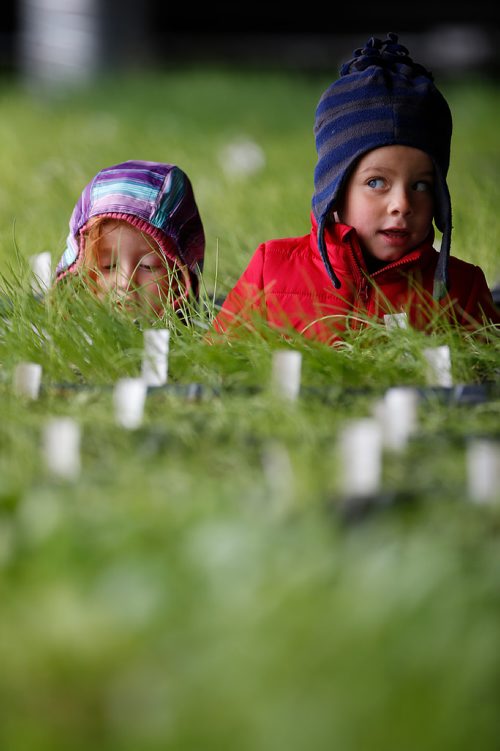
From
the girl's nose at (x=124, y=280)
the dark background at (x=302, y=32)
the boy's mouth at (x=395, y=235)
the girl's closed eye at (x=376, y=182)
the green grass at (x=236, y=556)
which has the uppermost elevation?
the dark background at (x=302, y=32)

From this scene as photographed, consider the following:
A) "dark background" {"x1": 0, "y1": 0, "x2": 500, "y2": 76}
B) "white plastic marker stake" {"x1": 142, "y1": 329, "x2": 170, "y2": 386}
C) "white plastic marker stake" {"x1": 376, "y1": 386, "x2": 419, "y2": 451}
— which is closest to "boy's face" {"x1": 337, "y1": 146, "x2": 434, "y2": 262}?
"white plastic marker stake" {"x1": 142, "y1": 329, "x2": 170, "y2": 386}

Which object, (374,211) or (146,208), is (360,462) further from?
(146,208)

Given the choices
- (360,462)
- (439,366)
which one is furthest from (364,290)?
(360,462)

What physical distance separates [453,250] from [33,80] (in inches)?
263

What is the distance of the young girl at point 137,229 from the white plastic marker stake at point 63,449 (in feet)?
2.44

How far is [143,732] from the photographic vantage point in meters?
0.81

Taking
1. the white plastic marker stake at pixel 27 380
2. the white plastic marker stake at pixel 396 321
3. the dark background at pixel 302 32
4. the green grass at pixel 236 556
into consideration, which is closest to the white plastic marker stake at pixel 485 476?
the green grass at pixel 236 556

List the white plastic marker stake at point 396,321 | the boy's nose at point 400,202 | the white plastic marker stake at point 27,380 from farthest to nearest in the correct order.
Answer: the boy's nose at point 400,202 → the white plastic marker stake at point 396,321 → the white plastic marker stake at point 27,380

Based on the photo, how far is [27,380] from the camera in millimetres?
1578

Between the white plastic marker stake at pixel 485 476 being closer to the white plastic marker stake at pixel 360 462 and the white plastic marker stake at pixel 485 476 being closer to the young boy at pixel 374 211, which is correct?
the white plastic marker stake at pixel 360 462

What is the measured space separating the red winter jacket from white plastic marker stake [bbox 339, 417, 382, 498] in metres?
0.71

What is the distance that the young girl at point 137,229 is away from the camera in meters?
2.01

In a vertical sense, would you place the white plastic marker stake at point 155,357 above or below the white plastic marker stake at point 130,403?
above

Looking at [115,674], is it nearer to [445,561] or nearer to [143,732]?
[143,732]
